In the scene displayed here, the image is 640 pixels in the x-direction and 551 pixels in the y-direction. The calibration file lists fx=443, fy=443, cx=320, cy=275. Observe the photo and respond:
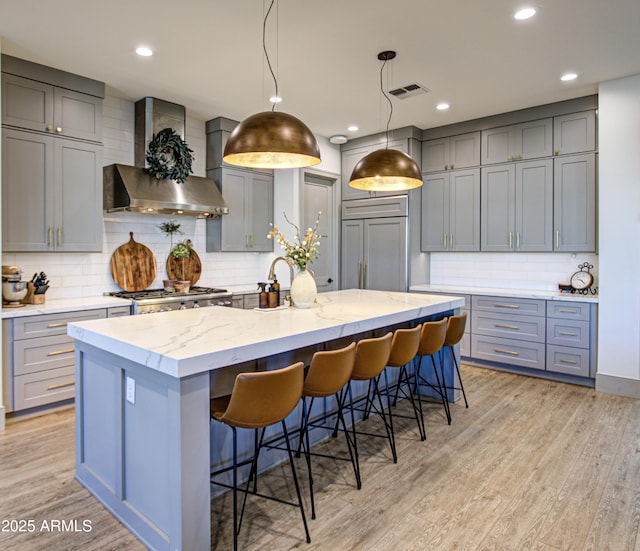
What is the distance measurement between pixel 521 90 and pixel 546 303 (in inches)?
85.3

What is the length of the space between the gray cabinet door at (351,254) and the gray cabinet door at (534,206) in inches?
81.3

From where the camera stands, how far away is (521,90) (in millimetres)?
4398

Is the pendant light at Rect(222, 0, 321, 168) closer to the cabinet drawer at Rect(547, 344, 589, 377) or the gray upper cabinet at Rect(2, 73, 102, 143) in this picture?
the gray upper cabinet at Rect(2, 73, 102, 143)

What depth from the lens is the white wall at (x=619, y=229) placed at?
13.4ft

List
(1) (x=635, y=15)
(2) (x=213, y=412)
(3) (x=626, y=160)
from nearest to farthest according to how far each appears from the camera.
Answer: (2) (x=213, y=412)
(1) (x=635, y=15)
(3) (x=626, y=160)

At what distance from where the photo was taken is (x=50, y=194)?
151 inches

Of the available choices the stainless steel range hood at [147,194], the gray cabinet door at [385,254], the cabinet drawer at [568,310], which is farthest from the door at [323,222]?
the cabinet drawer at [568,310]

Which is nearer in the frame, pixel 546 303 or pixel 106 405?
pixel 106 405

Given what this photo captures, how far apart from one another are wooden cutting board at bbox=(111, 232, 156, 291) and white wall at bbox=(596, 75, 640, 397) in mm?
4572

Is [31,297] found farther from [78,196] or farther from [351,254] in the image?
[351,254]

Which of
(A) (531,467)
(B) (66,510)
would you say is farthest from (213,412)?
(A) (531,467)

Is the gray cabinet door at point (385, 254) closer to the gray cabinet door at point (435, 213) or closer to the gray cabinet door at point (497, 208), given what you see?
the gray cabinet door at point (435, 213)

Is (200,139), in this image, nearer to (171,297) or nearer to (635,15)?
(171,297)

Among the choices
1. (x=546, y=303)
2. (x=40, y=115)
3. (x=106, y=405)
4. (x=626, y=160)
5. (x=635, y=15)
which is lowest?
(x=106, y=405)
